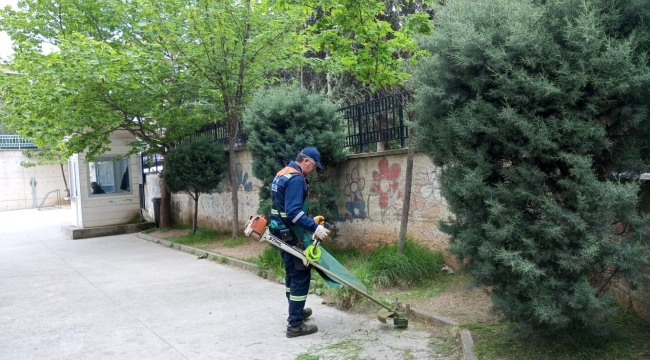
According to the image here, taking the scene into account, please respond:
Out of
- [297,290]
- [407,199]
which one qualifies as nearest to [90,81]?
[407,199]

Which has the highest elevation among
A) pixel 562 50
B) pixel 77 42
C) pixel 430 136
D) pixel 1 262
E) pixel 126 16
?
pixel 126 16

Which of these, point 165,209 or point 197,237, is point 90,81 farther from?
point 165,209

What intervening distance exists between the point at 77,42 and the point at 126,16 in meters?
2.26

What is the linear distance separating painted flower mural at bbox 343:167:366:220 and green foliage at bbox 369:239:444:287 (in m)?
1.62

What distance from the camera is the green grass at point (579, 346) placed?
3924mm

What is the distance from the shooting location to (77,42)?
10.4m

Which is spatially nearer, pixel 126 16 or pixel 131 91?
pixel 131 91

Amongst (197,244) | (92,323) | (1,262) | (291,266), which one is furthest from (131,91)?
(291,266)

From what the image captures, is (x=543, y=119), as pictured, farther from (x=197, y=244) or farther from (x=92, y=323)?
(x=197, y=244)

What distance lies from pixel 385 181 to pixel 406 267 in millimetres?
1809

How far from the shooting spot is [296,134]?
8547 millimetres

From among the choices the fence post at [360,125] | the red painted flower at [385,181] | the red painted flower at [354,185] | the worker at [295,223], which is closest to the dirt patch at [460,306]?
the worker at [295,223]

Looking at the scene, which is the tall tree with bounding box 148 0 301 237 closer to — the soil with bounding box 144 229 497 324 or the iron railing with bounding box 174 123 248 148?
the iron railing with bounding box 174 123 248 148

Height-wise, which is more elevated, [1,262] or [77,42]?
[77,42]
